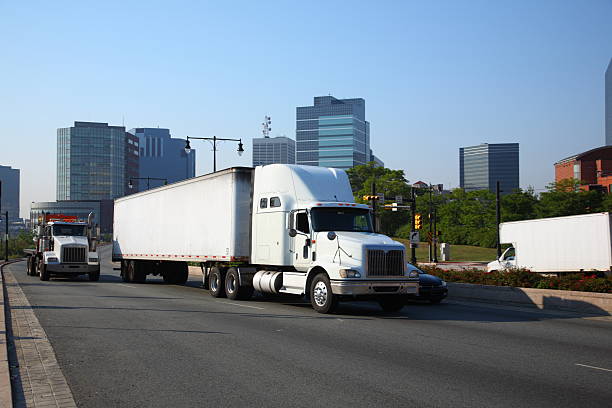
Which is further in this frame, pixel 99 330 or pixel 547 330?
pixel 547 330

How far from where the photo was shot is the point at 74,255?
110 ft

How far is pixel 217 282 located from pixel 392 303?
6.65m

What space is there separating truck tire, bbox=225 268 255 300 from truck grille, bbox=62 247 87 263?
1516cm

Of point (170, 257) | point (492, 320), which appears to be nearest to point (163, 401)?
point (492, 320)

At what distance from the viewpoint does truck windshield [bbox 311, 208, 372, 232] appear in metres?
17.8

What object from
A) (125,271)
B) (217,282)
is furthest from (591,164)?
(217,282)

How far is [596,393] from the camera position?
299 inches

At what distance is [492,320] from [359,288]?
326 cm

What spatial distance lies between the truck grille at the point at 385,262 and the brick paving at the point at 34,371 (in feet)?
25.3

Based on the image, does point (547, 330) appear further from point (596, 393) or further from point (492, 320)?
point (596, 393)

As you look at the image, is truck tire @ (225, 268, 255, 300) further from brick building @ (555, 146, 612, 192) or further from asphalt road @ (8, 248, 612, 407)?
brick building @ (555, 146, 612, 192)

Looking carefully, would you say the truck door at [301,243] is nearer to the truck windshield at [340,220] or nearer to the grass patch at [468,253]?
the truck windshield at [340,220]

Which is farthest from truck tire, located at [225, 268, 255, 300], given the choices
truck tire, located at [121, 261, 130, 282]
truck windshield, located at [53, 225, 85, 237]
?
truck windshield, located at [53, 225, 85, 237]

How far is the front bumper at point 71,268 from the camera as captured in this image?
108 feet
